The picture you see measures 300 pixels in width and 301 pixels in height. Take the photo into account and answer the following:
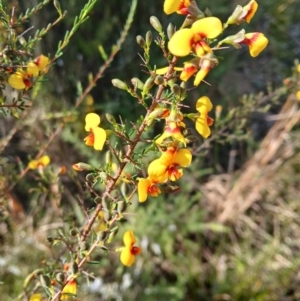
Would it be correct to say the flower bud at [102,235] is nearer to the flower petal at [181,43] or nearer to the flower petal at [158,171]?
the flower petal at [158,171]

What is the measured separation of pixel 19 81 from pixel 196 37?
363 millimetres

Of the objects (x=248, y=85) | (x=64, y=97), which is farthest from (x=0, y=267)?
(x=248, y=85)

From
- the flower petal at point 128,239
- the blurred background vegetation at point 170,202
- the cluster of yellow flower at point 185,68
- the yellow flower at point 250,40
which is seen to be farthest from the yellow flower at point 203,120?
the blurred background vegetation at point 170,202

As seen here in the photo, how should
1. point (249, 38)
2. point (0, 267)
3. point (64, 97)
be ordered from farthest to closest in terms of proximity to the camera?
point (64, 97) < point (0, 267) < point (249, 38)

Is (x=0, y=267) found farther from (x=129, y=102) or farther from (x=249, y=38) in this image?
(x=249, y=38)

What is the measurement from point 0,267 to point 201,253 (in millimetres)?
1107

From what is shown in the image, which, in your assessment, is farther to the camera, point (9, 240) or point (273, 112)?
point (273, 112)

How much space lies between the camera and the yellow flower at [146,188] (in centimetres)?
74

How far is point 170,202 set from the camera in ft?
8.15

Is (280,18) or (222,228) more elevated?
(280,18)

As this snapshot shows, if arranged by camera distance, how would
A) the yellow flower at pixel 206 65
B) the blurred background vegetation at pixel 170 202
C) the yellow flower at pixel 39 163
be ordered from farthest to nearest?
the blurred background vegetation at pixel 170 202 < the yellow flower at pixel 39 163 < the yellow flower at pixel 206 65

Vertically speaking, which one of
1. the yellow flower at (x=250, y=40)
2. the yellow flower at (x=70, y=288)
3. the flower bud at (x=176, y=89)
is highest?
the yellow flower at (x=250, y=40)

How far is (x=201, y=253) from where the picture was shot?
2.39m

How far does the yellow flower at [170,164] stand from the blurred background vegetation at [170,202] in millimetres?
1312
